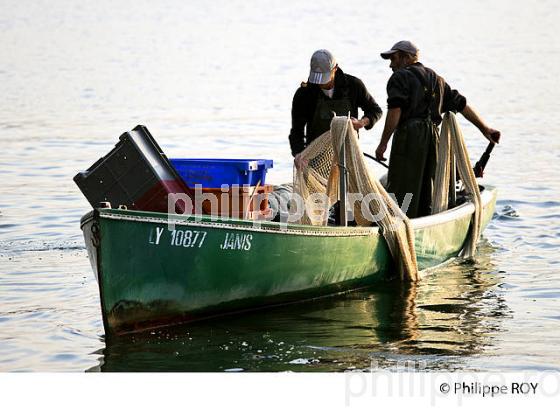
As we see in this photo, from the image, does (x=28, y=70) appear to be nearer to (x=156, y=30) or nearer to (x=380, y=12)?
(x=156, y=30)

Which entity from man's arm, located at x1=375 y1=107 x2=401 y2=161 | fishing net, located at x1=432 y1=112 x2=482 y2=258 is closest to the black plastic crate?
man's arm, located at x1=375 y1=107 x2=401 y2=161

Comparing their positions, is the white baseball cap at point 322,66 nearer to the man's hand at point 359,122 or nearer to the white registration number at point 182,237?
the man's hand at point 359,122

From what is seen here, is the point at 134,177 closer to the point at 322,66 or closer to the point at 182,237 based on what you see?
Answer: the point at 182,237

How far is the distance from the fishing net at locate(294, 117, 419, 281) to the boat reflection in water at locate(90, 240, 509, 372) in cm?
64

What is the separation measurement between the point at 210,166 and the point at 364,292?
1965 mm

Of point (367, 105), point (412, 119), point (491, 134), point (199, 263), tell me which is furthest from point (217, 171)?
point (491, 134)

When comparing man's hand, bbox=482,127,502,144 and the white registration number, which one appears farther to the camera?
man's hand, bbox=482,127,502,144

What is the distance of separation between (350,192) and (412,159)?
3.05 ft

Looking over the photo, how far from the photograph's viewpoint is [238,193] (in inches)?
364

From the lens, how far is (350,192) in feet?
32.8

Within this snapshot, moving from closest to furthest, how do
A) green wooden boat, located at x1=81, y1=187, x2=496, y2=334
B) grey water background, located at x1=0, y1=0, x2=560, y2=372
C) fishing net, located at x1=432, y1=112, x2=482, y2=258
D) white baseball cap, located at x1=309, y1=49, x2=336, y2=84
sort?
green wooden boat, located at x1=81, y1=187, x2=496, y2=334 < grey water background, located at x1=0, y1=0, x2=560, y2=372 < white baseball cap, located at x1=309, y1=49, x2=336, y2=84 < fishing net, located at x1=432, y1=112, x2=482, y2=258

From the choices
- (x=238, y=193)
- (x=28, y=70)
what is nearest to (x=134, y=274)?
(x=238, y=193)

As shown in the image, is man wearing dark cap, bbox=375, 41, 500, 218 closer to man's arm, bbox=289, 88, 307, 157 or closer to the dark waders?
the dark waders

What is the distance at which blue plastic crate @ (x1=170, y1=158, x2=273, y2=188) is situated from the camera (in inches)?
365
